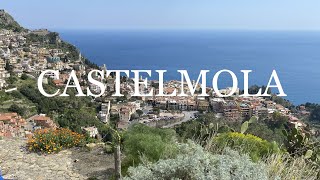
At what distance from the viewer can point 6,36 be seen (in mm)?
53406

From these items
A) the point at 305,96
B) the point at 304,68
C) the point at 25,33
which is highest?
the point at 25,33

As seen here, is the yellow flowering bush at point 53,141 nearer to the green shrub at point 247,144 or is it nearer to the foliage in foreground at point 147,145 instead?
the foliage in foreground at point 147,145

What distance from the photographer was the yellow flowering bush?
4641 mm

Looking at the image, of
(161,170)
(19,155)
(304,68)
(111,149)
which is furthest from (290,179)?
(304,68)

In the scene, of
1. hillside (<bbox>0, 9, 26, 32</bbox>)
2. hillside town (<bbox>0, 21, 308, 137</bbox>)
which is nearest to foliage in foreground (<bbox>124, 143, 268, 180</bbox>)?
hillside town (<bbox>0, 21, 308, 137</bbox>)

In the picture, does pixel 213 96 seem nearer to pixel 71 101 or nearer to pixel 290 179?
pixel 71 101

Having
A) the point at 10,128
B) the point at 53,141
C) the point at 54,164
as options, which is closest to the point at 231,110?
the point at 10,128

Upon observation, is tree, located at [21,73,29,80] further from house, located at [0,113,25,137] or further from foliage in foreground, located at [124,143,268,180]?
foliage in foreground, located at [124,143,268,180]

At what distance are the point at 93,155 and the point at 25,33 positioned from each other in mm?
61365

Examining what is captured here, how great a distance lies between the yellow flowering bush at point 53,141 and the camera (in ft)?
15.2

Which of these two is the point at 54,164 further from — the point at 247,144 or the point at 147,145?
the point at 247,144

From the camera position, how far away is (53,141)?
4.73 meters

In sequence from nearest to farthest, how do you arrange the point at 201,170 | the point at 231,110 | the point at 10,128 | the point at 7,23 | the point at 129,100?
1. the point at 201,170
2. the point at 10,128
3. the point at 231,110
4. the point at 129,100
5. the point at 7,23

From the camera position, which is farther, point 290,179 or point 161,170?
point 290,179
